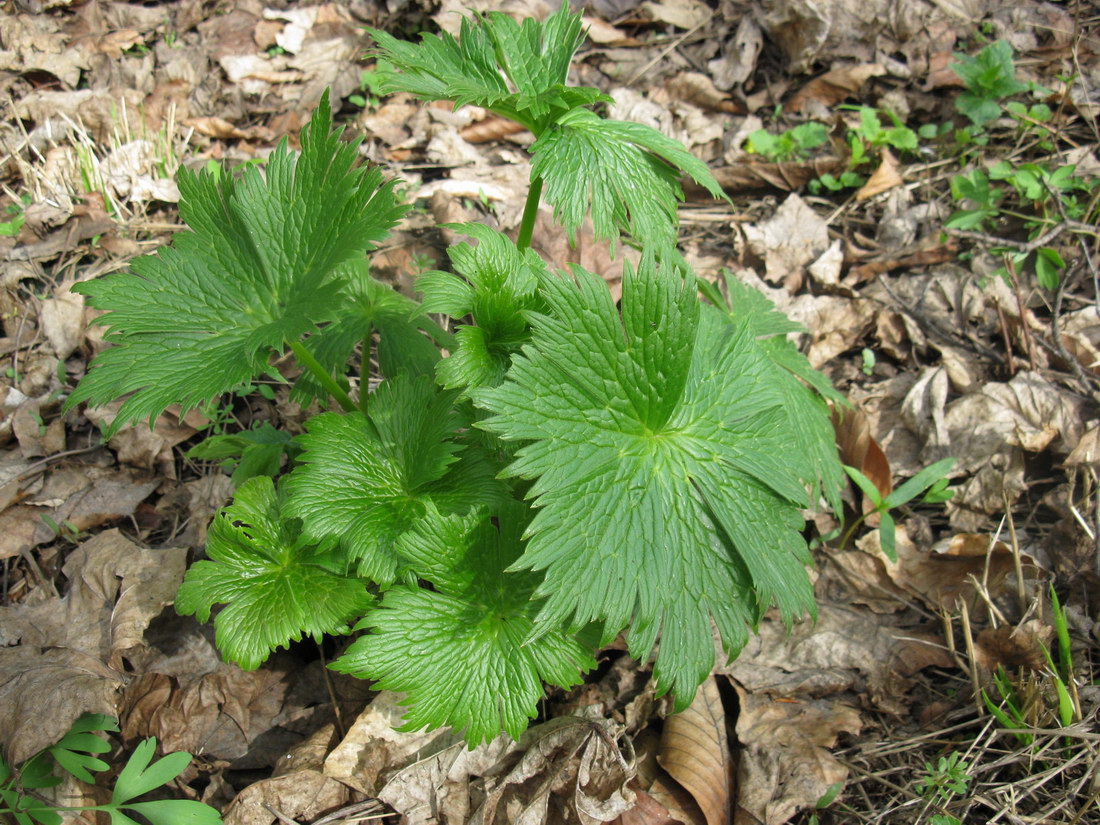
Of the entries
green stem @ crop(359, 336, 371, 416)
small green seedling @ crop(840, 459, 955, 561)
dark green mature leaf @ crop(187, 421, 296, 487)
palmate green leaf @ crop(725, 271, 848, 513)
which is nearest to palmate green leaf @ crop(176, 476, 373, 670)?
dark green mature leaf @ crop(187, 421, 296, 487)

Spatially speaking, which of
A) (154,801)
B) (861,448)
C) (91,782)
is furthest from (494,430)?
(861,448)

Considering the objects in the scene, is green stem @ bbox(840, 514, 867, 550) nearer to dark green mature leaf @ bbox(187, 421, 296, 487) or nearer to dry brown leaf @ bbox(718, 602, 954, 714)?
dry brown leaf @ bbox(718, 602, 954, 714)

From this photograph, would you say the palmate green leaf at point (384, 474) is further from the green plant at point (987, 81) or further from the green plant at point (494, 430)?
the green plant at point (987, 81)

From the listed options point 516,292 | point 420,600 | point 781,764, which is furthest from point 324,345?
point 781,764

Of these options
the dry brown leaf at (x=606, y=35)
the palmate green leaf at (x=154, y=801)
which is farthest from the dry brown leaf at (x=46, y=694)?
the dry brown leaf at (x=606, y=35)

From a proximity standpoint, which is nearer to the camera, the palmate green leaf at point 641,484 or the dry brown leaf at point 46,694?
the palmate green leaf at point 641,484

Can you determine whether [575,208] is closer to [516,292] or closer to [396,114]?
[516,292]

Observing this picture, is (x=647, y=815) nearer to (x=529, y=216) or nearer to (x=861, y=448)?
(x=861, y=448)
